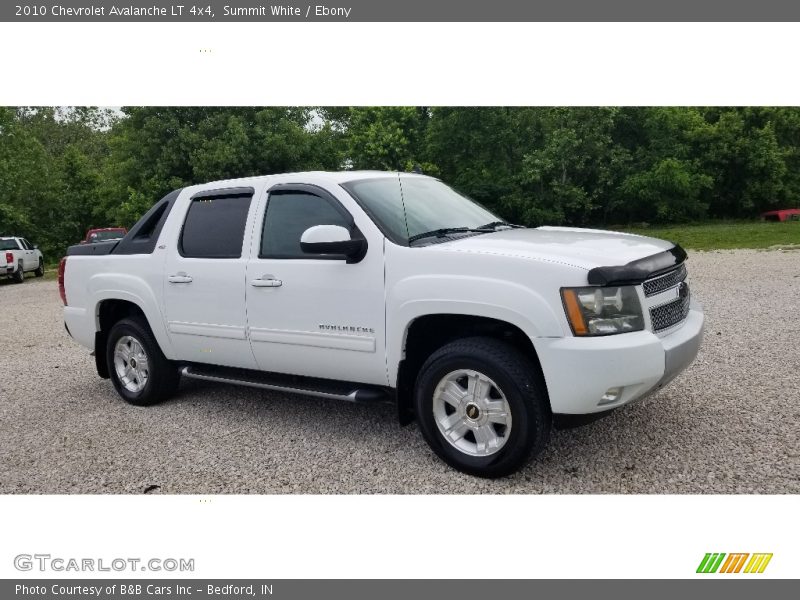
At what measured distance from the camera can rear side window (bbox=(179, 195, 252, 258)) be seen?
5.03m

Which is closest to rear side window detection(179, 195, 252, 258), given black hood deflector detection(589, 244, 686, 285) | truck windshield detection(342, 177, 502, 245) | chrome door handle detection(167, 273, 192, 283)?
chrome door handle detection(167, 273, 192, 283)

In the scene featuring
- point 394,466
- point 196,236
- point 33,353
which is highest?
point 196,236

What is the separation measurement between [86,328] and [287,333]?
2652mm

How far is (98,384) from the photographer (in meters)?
6.83

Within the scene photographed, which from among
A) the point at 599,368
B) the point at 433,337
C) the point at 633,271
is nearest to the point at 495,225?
the point at 433,337

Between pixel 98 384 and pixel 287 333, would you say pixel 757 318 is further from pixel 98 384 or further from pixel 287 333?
pixel 98 384

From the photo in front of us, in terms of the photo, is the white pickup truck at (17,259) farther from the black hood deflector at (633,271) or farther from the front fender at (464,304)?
the black hood deflector at (633,271)

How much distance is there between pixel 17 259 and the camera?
76.8ft

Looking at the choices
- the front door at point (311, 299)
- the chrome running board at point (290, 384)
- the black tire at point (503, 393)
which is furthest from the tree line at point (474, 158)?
the black tire at point (503, 393)

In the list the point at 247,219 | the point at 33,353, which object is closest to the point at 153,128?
the point at 33,353

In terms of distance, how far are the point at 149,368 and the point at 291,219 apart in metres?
2.09

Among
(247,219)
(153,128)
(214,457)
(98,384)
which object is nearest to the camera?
(214,457)

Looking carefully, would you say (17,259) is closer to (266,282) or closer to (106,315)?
(106,315)

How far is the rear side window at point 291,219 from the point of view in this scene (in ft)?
15.1
